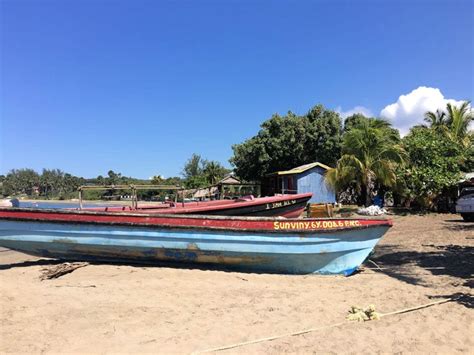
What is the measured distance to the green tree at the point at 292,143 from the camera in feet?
100

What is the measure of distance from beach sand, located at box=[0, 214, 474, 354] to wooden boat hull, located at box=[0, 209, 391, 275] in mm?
247

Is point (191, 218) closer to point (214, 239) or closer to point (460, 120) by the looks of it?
point (214, 239)

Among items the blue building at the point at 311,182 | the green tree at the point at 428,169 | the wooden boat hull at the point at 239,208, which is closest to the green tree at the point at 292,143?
the blue building at the point at 311,182

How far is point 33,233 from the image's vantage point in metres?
7.86

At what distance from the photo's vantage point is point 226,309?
5543 mm

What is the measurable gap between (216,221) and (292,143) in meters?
23.9

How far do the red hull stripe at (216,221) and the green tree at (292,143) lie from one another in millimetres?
23282

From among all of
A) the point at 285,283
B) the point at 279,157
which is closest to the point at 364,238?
the point at 285,283

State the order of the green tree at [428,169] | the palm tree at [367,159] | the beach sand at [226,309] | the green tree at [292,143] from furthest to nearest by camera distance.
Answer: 1. the green tree at [292,143]
2. the palm tree at [367,159]
3. the green tree at [428,169]
4. the beach sand at [226,309]

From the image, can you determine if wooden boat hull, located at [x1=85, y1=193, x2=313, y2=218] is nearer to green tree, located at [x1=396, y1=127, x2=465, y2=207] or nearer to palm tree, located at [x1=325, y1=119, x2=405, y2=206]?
palm tree, located at [x1=325, y1=119, x2=405, y2=206]

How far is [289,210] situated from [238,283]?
7.21 m

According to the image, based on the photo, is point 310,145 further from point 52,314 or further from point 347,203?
point 52,314

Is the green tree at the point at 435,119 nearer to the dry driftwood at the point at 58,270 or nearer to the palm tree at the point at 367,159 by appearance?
the palm tree at the point at 367,159

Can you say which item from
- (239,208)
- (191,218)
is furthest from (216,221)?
(239,208)
